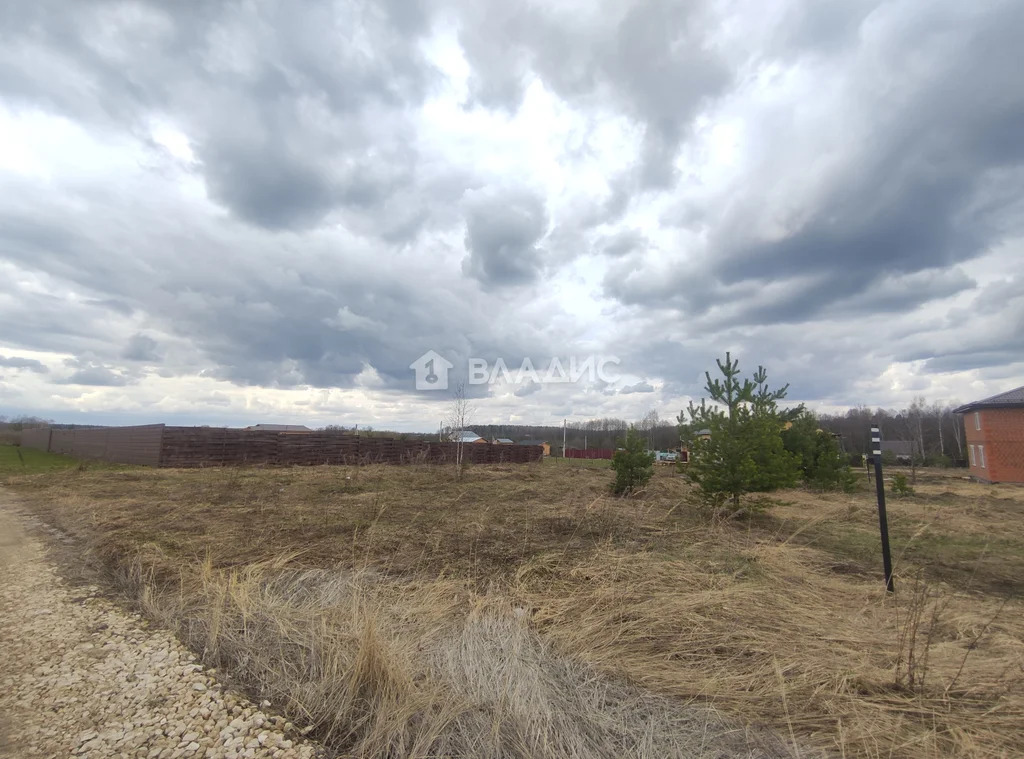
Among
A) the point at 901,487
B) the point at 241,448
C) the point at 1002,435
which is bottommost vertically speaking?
the point at 901,487

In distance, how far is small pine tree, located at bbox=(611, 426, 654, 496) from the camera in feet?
39.7

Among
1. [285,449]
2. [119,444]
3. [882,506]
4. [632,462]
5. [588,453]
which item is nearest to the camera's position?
[882,506]

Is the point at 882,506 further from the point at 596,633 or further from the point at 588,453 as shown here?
the point at 588,453

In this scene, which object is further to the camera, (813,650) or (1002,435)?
(1002,435)

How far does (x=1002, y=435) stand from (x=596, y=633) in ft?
91.4

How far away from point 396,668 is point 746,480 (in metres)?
7.87

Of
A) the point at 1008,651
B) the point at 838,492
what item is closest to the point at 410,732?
the point at 1008,651

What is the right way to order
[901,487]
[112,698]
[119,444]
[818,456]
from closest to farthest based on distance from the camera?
1. [112,698]
2. [901,487]
3. [818,456]
4. [119,444]

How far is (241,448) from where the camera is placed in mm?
20094

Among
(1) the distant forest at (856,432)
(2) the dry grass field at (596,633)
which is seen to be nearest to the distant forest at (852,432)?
(1) the distant forest at (856,432)

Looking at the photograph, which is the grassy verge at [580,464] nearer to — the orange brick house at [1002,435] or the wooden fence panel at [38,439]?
the orange brick house at [1002,435]

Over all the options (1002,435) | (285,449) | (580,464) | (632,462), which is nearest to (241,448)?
(285,449)

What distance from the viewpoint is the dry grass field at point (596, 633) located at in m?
2.21

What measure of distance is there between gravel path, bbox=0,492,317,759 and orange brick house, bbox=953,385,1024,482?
29607 mm
